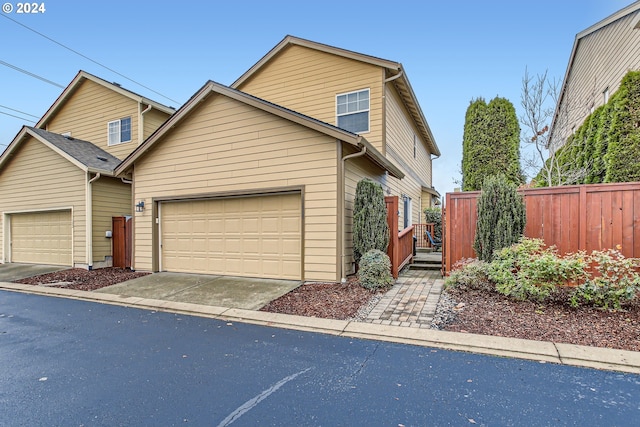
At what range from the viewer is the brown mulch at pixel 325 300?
5.43 metres

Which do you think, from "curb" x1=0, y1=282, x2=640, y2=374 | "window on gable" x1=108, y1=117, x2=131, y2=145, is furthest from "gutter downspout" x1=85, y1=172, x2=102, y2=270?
"curb" x1=0, y1=282, x2=640, y2=374

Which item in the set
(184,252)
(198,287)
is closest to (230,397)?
(198,287)

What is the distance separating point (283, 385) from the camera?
306 centimetres

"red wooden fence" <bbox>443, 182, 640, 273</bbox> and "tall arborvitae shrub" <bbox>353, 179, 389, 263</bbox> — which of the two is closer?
"red wooden fence" <bbox>443, 182, 640, 273</bbox>

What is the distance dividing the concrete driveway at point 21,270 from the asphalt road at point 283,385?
24.0 ft

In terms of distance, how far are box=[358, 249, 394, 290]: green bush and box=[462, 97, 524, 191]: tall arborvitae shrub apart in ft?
30.3

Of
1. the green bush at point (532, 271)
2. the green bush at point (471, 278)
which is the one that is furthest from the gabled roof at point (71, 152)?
the green bush at point (532, 271)

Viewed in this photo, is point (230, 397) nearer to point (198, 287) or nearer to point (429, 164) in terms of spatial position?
point (198, 287)

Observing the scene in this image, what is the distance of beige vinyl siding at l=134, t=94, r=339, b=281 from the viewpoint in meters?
7.36

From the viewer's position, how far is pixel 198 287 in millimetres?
7465

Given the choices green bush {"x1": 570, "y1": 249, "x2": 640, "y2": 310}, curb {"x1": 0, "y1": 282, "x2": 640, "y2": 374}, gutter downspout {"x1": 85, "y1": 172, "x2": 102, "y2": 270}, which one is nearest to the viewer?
curb {"x1": 0, "y1": 282, "x2": 640, "y2": 374}

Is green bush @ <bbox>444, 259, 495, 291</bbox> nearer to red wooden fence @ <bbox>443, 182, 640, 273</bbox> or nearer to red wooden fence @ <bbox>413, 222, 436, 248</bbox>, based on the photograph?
red wooden fence @ <bbox>443, 182, 640, 273</bbox>

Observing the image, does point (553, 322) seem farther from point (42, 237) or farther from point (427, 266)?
point (42, 237)

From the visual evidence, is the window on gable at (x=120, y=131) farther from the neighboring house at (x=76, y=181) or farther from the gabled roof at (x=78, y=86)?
the gabled roof at (x=78, y=86)
